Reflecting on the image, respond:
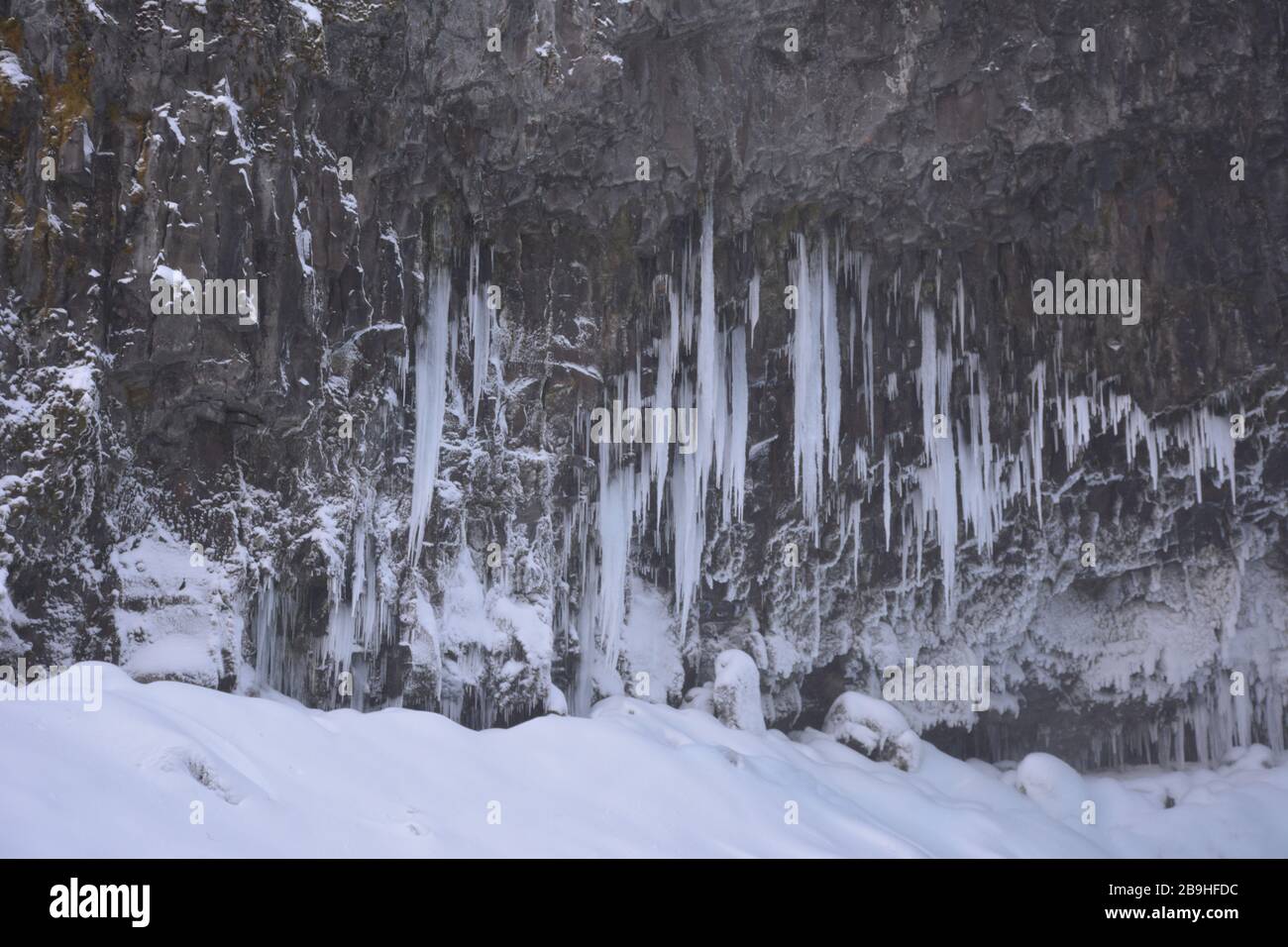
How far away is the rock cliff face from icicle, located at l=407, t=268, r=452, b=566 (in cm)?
5

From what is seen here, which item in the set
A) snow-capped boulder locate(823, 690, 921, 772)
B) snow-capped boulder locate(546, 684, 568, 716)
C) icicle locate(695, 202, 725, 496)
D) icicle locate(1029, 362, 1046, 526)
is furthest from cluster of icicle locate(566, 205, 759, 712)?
icicle locate(1029, 362, 1046, 526)

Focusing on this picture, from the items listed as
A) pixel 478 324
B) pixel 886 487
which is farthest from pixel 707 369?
pixel 886 487

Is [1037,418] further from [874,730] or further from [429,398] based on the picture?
[429,398]

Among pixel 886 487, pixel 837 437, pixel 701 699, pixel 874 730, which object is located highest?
pixel 837 437

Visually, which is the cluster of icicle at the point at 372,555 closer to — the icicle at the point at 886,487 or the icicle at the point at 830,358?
the icicle at the point at 830,358

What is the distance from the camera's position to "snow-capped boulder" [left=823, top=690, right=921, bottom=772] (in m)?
17.5

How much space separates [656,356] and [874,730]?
5.73m

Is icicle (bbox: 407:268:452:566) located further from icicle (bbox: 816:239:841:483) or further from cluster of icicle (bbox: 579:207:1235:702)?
icicle (bbox: 816:239:841:483)

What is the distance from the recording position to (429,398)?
16.5 meters

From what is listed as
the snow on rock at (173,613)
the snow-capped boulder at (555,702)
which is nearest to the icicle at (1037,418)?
the snow-capped boulder at (555,702)

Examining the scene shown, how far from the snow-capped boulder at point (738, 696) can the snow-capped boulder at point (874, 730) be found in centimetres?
130

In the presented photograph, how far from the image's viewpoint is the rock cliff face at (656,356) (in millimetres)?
13875
